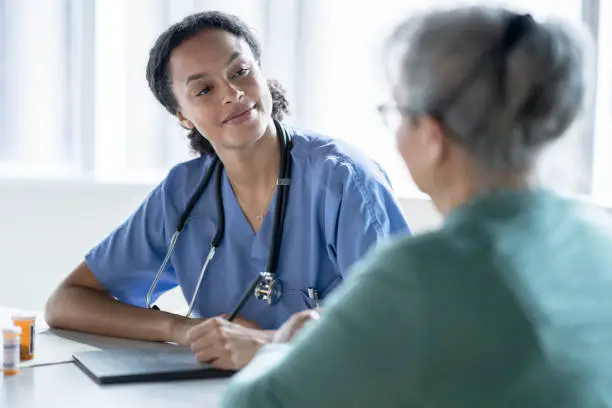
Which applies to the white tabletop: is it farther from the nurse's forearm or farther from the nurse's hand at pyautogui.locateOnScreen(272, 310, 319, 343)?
the nurse's forearm

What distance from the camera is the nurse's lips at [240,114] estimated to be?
1.89 m

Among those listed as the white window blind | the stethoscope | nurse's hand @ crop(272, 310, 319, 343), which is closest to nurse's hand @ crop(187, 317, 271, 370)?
nurse's hand @ crop(272, 310, 319, 343)

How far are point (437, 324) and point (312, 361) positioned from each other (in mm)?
133

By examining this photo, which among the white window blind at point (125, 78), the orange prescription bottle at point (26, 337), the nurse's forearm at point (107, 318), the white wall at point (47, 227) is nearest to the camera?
the orange prescription bottle at point (26, 337)

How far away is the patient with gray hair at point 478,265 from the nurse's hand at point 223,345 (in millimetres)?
513

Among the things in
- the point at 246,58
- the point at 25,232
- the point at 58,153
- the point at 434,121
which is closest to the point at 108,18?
the point at 58,153

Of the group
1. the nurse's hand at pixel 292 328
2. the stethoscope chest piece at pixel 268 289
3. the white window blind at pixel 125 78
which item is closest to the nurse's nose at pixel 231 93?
the stethoscope chest piece at pixel 268 289

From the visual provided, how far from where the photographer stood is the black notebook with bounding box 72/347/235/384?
143 centimetres

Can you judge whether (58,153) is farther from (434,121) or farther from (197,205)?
(434,121)

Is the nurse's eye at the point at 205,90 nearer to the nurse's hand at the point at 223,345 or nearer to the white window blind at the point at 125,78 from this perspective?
the nurse's hand at the point at 223,345

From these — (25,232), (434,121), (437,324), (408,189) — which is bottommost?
(25,232)

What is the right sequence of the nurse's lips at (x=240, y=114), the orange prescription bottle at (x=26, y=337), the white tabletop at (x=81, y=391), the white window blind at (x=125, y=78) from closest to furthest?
the white tabletop at (x=81, y=391), the orange prescription bottle at (x=26, y=337), the nurse's lips at (x=240, y=114), the white window blind at (x=125, y=78)

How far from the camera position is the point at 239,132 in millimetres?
1881

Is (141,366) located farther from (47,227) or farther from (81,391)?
(47,227)
